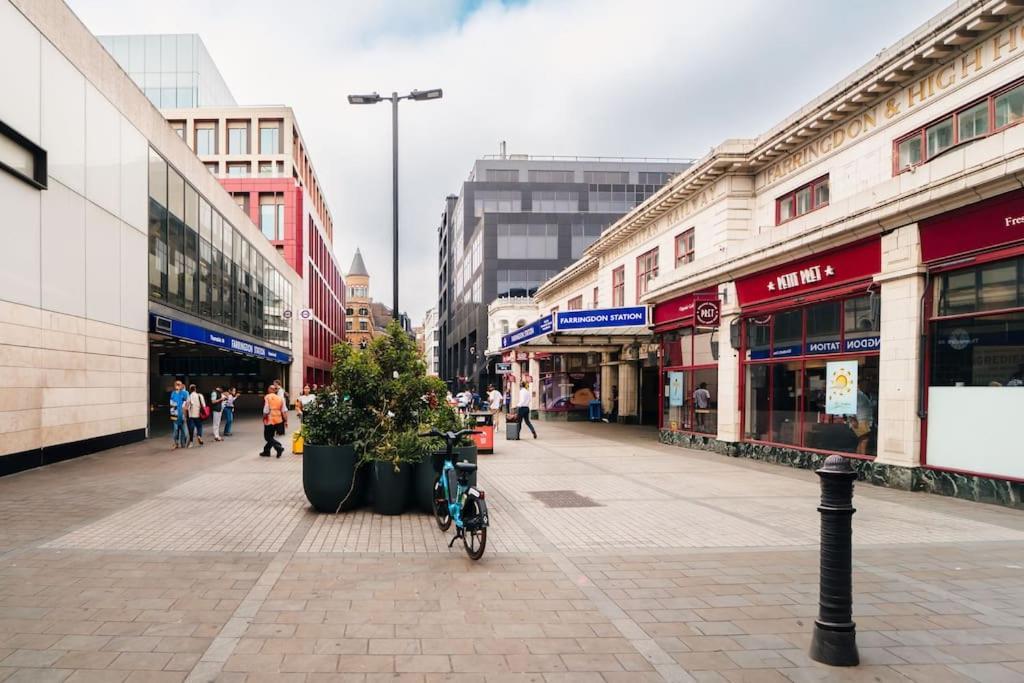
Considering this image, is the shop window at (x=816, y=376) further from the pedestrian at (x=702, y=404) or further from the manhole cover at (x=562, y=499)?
the manhole cover at (x=562, y=499)

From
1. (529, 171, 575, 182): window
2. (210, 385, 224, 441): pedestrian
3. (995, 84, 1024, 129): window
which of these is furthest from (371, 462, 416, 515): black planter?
(529, 171, 575, 182): window

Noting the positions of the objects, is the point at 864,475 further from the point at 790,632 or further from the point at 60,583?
the point at 60,583

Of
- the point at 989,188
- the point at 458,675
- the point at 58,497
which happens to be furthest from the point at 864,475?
the point at 58,497

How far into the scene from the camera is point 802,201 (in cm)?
1571

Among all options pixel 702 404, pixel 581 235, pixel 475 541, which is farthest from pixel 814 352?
pixel 581 235

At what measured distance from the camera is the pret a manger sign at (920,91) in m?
10.1

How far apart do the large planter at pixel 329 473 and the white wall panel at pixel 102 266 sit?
1021 cm

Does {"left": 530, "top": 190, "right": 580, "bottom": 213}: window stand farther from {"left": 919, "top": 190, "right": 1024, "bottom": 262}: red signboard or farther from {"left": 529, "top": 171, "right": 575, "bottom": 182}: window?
{"left": 919, "top": 190, "right": 1024, "bottom": 262}: red signboard

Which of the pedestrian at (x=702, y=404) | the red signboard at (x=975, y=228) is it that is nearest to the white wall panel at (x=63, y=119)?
the pedestrian at (x=702, y=404)

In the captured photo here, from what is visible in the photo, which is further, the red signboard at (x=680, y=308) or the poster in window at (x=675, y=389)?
the poster in window at (x=675, y=389)

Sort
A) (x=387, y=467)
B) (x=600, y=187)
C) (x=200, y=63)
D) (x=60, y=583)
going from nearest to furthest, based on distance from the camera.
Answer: (x=60, y=583)
(x=387, y=467)
(x=200, y=63)
(x=600, y=187)

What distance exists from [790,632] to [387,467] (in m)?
5.07

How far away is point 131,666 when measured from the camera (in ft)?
12.5

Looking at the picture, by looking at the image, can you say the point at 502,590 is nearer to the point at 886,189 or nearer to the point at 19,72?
the point at 886,189
